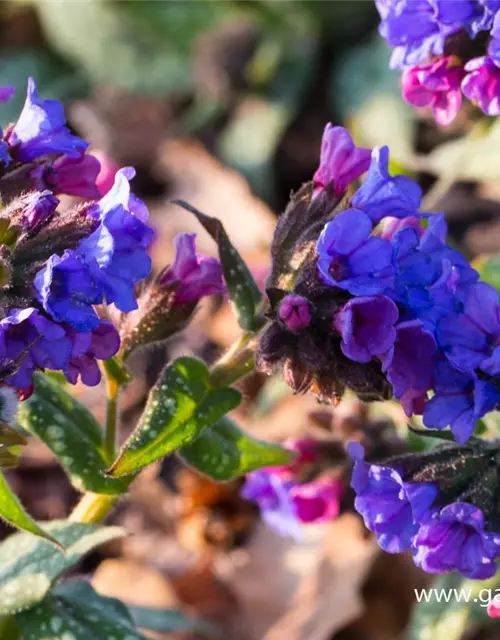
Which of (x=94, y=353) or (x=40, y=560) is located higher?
(x=94, y=353)

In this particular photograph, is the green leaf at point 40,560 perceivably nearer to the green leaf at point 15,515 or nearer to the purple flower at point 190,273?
the green leaf at point 15,515

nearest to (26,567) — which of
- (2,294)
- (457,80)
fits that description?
(2,294)

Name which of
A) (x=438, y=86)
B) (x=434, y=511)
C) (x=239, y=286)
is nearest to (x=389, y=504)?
(x=434, y=511)

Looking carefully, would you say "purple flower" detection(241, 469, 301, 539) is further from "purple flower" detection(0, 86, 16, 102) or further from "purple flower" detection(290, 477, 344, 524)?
"purple flower" detection(0, 86, 16, 102)

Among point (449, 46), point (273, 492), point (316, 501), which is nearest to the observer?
point (449, 46)

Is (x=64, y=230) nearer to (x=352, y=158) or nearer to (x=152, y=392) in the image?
(x=152, y=392)

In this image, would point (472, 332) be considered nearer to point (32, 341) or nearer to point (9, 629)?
point (32, 341)
